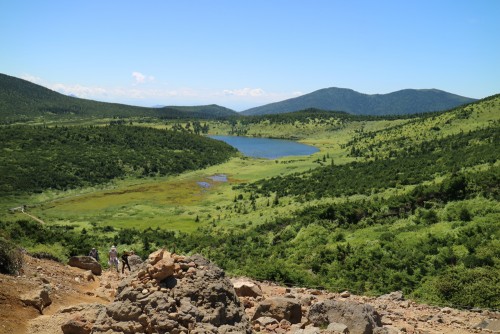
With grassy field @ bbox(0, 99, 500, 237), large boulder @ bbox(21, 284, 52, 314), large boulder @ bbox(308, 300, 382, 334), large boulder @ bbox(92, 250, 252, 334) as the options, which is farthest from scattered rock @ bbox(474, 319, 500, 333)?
grassy field @ bbox(0, 99, 500, 237)

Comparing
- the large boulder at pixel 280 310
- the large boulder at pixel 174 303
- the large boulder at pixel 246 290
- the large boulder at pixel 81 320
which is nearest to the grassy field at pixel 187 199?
the large boulder at pixel 246 290

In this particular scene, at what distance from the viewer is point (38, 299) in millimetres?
14688

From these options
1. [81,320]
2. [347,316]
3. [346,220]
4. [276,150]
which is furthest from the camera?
[276,150]

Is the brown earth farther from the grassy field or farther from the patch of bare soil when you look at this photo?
the grassy field

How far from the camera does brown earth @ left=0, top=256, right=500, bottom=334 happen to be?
44.2 ft

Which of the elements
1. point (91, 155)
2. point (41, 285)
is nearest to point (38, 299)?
point (41, 285)

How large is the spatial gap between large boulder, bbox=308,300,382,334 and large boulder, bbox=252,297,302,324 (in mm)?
477

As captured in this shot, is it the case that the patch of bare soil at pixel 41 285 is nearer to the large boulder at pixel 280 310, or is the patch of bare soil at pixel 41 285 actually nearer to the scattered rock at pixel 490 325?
the large boulder at pixel 280 310

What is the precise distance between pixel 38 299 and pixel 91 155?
103786 mm

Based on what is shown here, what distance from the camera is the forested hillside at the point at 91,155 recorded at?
293 ft

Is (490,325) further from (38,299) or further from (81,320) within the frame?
(38,299)

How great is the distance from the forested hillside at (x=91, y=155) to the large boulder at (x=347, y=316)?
8018 centimetres

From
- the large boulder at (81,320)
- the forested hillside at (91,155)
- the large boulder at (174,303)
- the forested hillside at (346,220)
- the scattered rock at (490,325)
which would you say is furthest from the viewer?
the forested hillside at (91,155)

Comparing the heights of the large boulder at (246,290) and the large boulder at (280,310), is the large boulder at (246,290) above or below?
below
